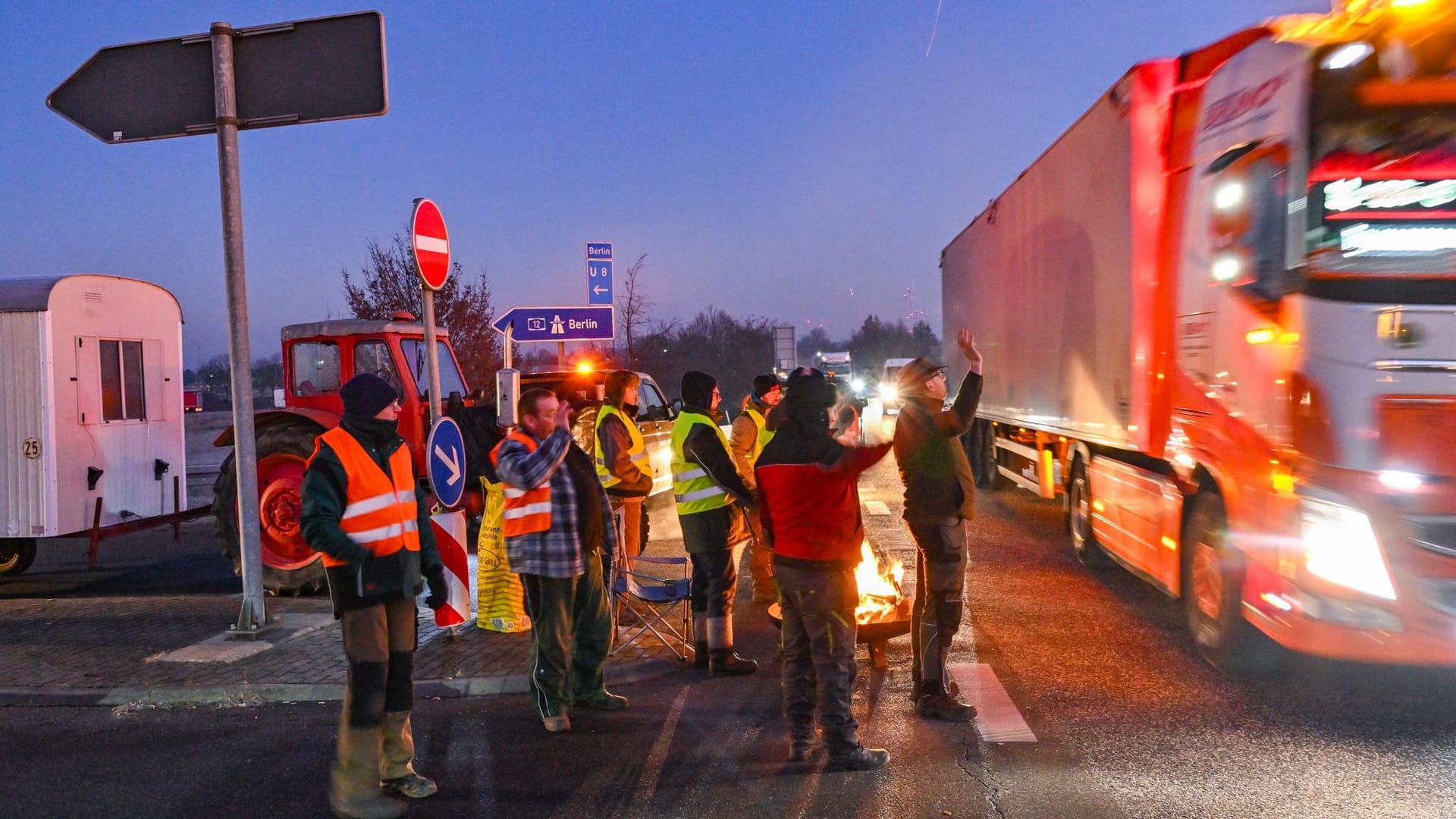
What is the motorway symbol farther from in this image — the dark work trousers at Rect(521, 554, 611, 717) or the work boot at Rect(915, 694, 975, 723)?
the work boot at Rect(915, 694, 975, 723)

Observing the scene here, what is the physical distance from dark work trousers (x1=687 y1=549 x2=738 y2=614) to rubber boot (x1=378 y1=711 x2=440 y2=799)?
2164 millimetres

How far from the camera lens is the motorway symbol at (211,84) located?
679 centimetres

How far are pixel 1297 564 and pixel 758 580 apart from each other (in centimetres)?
424

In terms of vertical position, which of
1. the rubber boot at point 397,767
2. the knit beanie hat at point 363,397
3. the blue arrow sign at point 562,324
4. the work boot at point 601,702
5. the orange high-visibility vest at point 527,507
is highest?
the blue arrow sign at point 562,324

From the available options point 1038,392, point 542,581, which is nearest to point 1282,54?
point 542,581

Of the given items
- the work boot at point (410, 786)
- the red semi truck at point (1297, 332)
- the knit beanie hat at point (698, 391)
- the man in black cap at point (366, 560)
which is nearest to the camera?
the man in black cap at point (366, 560)

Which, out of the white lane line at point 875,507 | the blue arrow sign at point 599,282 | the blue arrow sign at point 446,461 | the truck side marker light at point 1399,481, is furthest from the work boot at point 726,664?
the blue arrow sign at point 599,282

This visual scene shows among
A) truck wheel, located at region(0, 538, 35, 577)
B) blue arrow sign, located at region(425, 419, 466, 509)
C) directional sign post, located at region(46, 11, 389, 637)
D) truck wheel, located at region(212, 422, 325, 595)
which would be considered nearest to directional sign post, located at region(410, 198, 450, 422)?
blue arrow sign, located at region(425, 419, 466, 509)

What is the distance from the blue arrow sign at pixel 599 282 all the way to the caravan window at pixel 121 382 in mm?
6893

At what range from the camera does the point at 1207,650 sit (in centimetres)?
629

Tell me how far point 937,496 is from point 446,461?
9.82 feet

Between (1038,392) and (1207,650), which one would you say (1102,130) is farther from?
(1207,650)

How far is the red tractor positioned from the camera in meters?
9.00

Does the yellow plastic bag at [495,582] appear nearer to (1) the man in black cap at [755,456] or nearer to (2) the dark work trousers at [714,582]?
(2) the dark work trousers at [714,582]
